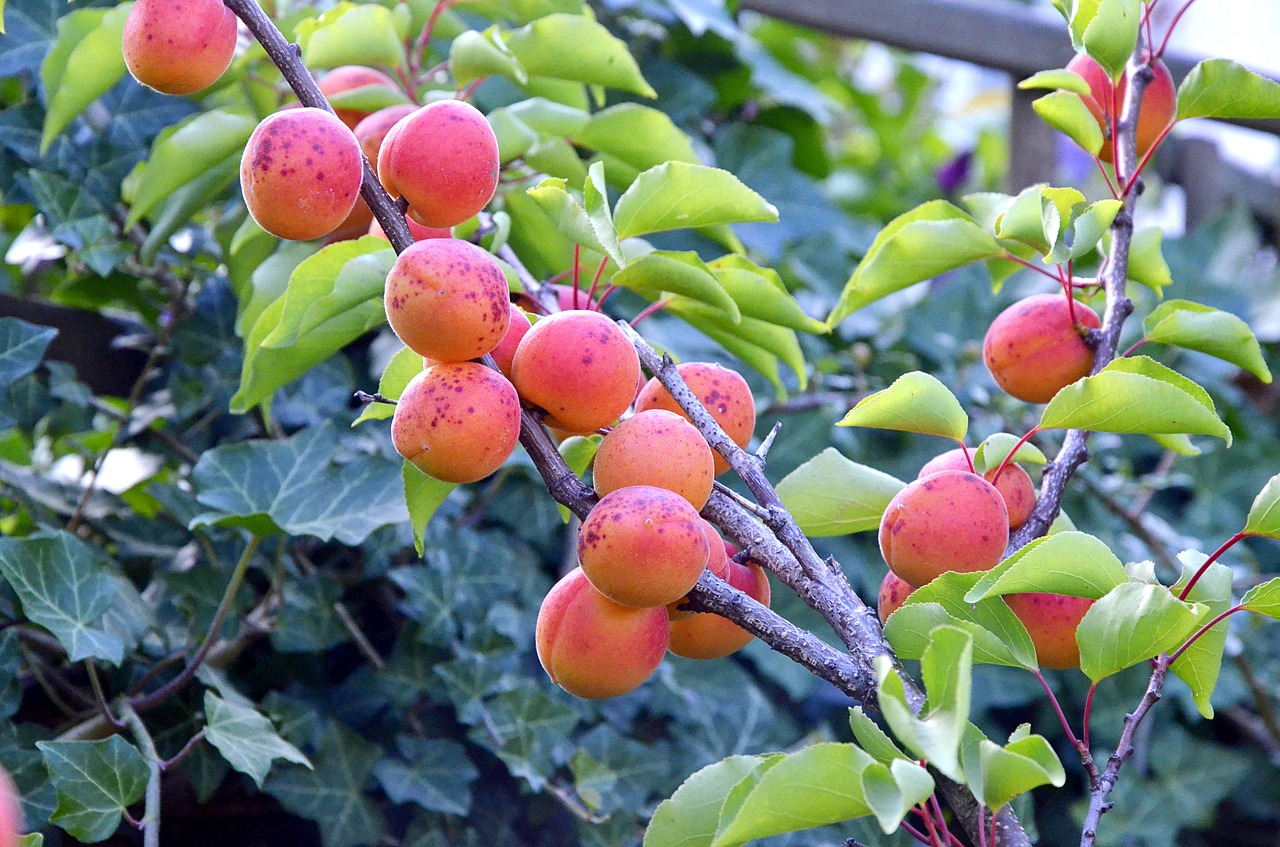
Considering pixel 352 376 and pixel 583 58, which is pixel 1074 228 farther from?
pixel 352 376

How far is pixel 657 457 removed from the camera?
1.76ft

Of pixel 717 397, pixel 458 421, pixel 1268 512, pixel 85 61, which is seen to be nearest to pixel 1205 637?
pixel 1268 512

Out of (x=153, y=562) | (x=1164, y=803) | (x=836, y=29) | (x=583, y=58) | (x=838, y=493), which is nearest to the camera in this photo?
(x=838, y=493)

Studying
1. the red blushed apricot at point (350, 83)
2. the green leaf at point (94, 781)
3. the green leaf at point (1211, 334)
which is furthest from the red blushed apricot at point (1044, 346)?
the green leaf at point (94, 781)

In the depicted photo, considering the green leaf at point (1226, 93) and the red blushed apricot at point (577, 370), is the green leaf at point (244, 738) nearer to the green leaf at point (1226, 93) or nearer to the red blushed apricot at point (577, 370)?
the red blushed apricot at point (577, 370)

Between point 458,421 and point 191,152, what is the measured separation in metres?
0.51

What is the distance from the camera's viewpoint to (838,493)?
2.22 feet

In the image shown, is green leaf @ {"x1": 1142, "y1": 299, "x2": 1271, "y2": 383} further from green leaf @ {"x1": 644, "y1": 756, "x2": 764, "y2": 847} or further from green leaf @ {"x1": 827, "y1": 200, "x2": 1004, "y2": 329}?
green leaf @ {"x1": 644, "y1": 756, "x2": 764, "y2": 847}

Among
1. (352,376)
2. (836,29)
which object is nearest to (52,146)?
(352,376)

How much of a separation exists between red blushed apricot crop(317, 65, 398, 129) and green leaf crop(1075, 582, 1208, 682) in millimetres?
696

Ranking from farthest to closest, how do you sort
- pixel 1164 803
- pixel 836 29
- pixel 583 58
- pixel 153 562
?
pixel 836 29, pixel 1164 803, pixel 153 562, pixel 583 58

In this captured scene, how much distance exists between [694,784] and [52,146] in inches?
38.5

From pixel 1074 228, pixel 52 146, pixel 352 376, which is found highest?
pixel 1074 228

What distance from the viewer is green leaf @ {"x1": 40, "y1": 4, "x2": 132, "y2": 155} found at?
87 cm
